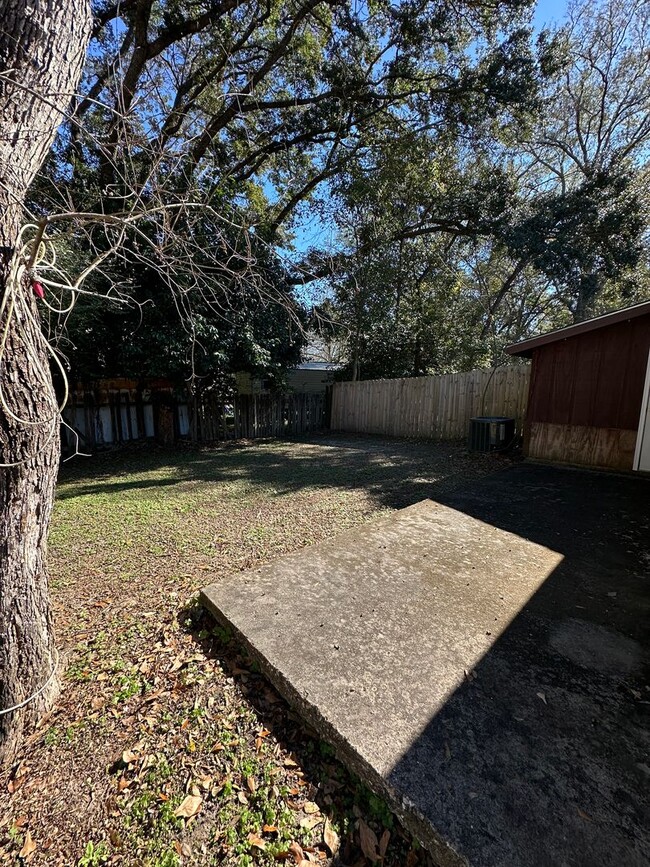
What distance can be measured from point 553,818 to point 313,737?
2.89ft

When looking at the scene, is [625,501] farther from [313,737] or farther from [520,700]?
[313,737]

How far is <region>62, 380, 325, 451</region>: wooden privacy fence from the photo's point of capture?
7.42m

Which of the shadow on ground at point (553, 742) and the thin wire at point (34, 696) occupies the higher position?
the shadow on ground at point (553, 742)

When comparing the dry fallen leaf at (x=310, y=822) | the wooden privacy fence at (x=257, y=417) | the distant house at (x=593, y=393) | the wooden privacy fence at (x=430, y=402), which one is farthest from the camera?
the wooden privacy fence at (x=257, y=417)

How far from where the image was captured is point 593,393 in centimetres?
568

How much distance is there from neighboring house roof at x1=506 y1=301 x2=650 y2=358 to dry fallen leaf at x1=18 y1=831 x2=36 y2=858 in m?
7.01

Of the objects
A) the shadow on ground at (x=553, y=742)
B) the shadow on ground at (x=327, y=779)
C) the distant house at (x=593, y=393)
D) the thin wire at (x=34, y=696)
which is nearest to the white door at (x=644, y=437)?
the distant house at (x=593, y=393)

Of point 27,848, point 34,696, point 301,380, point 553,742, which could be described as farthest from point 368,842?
point 301,380

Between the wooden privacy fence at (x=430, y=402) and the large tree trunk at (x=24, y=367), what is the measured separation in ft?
26.6

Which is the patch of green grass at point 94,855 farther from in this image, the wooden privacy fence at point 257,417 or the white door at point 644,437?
the wooden privacy fence at point 257,417

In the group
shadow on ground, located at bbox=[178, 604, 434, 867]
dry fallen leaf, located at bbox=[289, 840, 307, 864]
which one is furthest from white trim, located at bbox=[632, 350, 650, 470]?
dry fallen leaf, located at bbox=[289, 840, 307, 864]

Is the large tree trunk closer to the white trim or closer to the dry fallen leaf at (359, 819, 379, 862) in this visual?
the dry fallen leaf at (359, 819, 379, 862)

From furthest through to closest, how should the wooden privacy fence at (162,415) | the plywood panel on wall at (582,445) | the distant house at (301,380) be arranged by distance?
the distant house at (301,380) < the wooden privacy fence at (162,415) < the plywood panel on wall at (582,445)

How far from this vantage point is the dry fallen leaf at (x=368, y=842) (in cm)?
117
